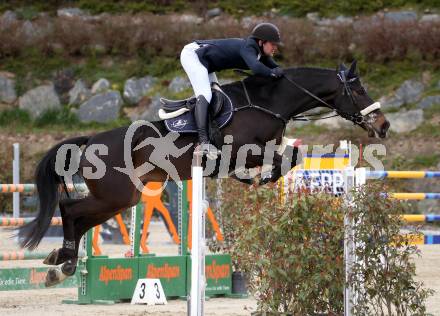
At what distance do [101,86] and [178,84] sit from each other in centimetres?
175

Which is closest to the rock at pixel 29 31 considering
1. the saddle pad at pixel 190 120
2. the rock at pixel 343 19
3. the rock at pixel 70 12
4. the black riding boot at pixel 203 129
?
the rock at pixel 70 12

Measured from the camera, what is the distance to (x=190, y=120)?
265 inches

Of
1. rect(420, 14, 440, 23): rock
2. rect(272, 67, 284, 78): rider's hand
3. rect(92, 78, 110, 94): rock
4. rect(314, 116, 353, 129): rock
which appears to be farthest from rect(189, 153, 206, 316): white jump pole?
rect(420, 14, 440, 23): rock

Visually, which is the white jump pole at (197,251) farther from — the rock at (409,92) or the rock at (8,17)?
the rock at (8,17)

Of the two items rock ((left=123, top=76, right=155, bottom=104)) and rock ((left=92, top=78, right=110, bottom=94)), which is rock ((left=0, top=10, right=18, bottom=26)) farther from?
rock ((left=123, top=76, right=155, bottom=104))

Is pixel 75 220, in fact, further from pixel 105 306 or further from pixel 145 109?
pixel 145 109

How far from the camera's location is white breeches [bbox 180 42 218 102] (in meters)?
6.62

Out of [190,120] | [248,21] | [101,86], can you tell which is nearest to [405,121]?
[248,21]

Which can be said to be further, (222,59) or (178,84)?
(178,84)

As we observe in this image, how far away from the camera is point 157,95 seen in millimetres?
19141

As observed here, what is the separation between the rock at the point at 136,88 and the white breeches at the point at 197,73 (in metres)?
12.6

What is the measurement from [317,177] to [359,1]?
1229 centimetres

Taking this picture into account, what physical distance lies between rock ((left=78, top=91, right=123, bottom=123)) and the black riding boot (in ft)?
41.0

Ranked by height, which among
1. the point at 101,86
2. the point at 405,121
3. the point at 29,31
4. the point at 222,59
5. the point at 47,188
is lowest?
the point at 47,188
